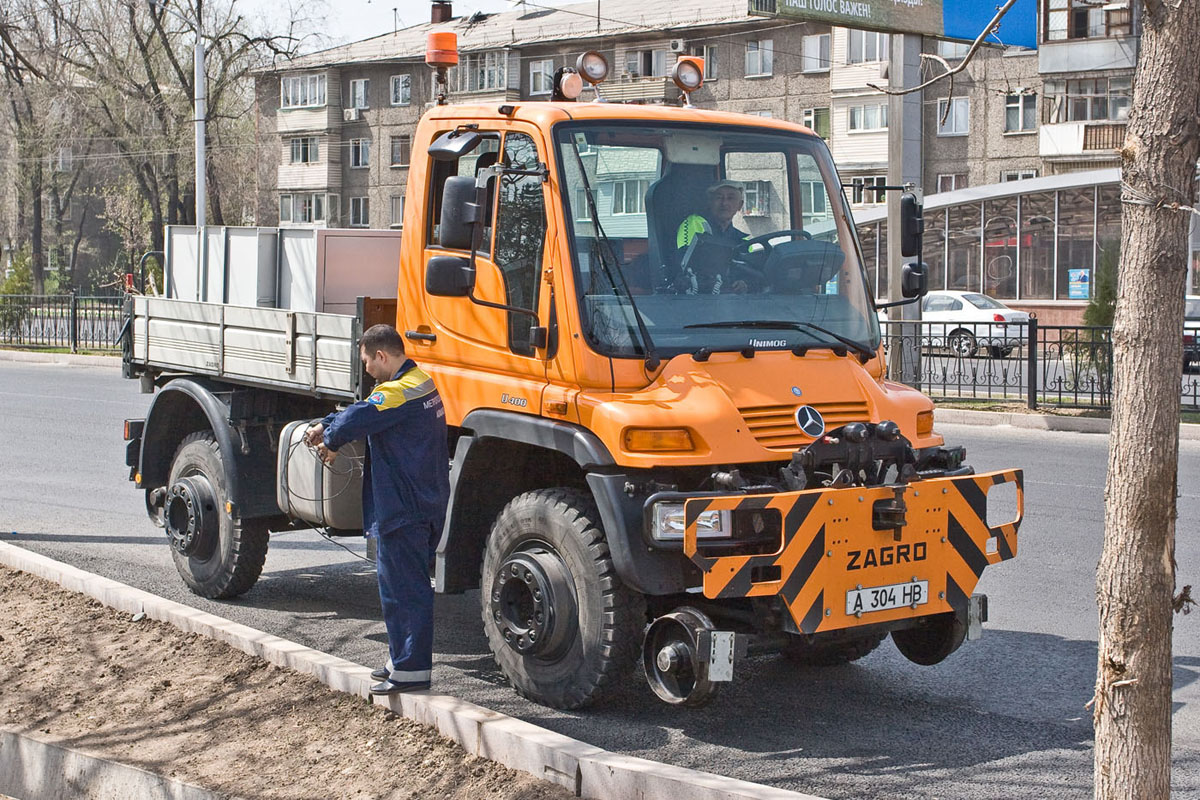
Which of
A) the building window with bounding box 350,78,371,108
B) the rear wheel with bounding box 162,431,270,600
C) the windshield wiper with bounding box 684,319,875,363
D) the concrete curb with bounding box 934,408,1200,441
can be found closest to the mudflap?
the windshield wiper with bounding box 684,319,875,363

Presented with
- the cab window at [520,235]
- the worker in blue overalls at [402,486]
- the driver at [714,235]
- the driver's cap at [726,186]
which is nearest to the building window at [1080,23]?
the driver's cap at [726,186]

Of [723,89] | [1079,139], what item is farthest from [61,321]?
[1079,139]

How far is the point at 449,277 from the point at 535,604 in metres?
1.44

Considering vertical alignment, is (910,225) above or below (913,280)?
above

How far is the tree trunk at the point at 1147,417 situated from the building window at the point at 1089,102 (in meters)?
45.7

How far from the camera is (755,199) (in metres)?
6.41

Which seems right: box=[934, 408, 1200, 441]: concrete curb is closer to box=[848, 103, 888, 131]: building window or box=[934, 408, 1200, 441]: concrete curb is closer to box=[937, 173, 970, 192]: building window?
box=[848, 103, 888, 131]: building window

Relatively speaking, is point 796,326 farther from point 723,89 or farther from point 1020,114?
point 723,89

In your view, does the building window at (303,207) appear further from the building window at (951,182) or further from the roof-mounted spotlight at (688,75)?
the roof-mounted spotlight at (688,75)

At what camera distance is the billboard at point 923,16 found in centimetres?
1975

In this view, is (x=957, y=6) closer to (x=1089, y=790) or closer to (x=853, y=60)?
(x=1089, y=790)

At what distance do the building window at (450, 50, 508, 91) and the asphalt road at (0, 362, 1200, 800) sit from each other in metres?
53.5

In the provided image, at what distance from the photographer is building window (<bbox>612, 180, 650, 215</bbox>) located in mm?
6066

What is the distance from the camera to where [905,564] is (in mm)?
5668
